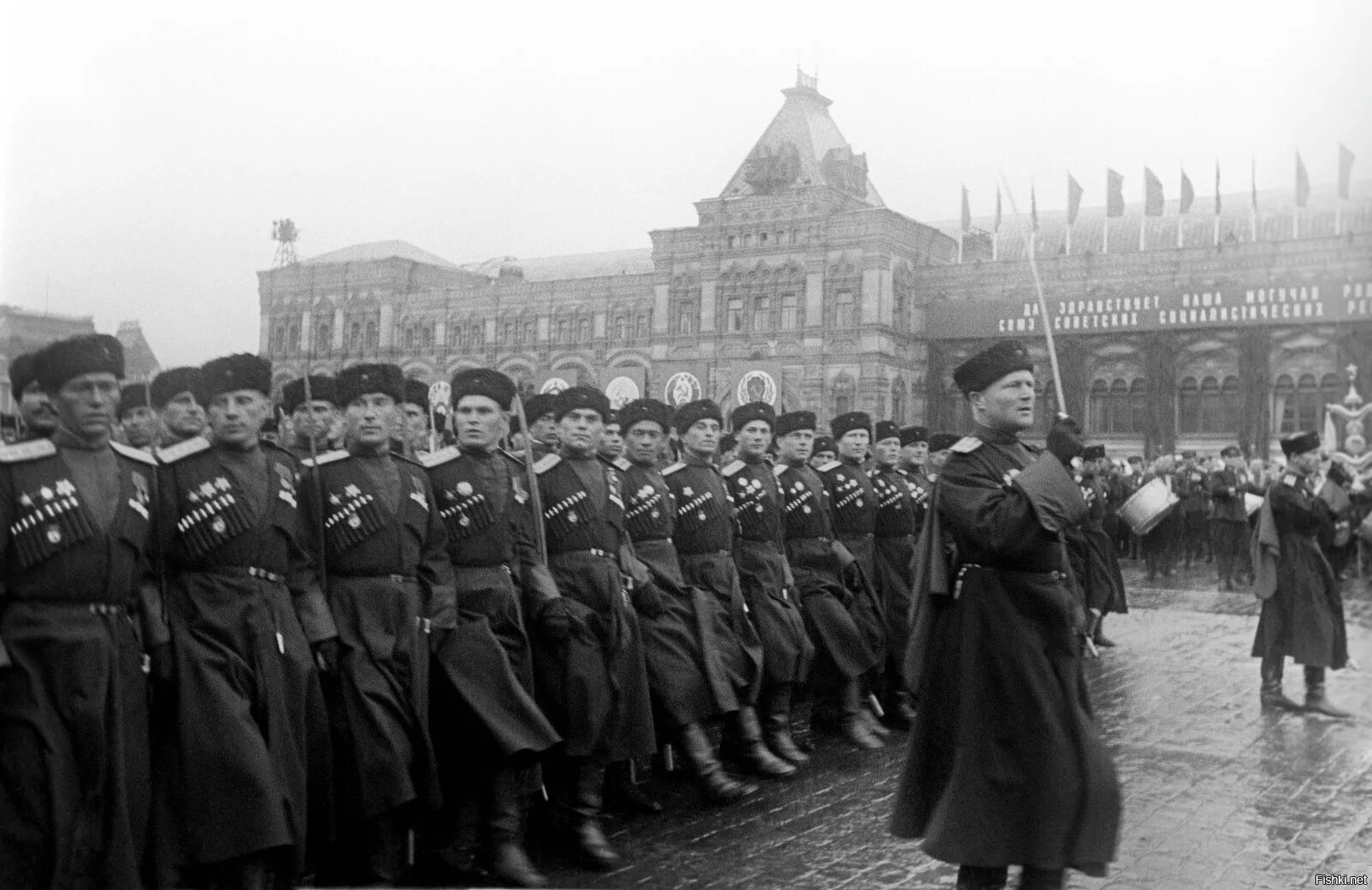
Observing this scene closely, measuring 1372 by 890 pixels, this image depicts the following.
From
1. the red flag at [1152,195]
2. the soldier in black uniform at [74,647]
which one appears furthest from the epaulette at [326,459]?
the red flag at [1152,195]

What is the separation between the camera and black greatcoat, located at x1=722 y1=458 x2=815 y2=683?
20.0ft

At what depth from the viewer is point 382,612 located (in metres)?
4.30

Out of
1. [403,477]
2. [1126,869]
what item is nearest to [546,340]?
[403,477]

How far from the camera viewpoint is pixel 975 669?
3703 mm

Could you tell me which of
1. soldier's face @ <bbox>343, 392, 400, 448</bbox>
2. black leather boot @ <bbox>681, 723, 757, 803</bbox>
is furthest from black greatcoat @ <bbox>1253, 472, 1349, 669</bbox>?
soldier's face @ <bbox>343, 392, 400, 448</bbox>

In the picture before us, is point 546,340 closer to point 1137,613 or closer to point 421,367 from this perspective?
point 421,367

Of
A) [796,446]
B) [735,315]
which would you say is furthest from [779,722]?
[735,315]

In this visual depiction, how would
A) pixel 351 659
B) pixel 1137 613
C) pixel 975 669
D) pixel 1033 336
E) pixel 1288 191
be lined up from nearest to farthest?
pixel 975 669
pixel 351 659
pixel 1288 191
pixel 1137 613
pixel 1033 336

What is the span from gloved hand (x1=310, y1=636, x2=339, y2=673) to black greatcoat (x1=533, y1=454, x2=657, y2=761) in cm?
102

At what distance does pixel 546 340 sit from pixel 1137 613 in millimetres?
7180

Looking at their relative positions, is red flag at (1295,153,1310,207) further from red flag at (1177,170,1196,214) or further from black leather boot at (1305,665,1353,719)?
black leather boot at (1305,665,1353,719)

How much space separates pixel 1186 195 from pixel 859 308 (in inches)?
212

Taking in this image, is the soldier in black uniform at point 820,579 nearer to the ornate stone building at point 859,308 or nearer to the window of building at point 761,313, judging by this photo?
the ornate stone building at point 859,308

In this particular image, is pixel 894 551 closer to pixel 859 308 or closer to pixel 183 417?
pixel 183 417
